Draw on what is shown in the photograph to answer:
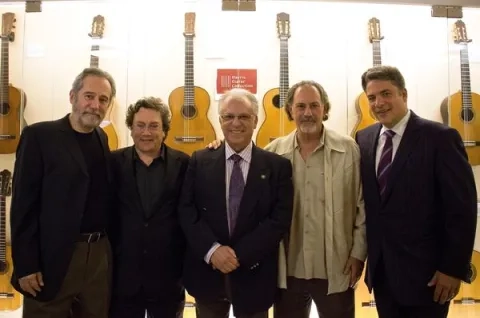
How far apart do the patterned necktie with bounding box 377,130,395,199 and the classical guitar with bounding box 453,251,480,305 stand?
1.39 metres

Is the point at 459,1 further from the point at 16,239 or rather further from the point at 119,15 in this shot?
the point at 16,239

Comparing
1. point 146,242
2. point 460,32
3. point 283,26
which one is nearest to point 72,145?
point 146,242

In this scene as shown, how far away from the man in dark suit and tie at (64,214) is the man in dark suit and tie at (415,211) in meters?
1.22

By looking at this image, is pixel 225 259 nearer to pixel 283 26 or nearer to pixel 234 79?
pixel 234 79

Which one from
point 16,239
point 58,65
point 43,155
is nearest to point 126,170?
point 43,155

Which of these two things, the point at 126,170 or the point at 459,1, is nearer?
the point at 126,170

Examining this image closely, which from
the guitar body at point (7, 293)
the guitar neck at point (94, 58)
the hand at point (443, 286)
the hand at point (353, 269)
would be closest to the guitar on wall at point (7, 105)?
the guitar neck at point (94, 58)

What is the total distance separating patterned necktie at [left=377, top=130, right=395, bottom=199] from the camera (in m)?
1.79

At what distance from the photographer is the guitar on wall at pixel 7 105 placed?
280 centimetres

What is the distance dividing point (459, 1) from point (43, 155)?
2476 mm

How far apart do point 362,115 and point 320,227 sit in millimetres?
1250

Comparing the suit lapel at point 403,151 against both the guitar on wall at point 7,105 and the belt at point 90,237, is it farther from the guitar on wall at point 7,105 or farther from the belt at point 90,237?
the guitar on wall at point 7,105

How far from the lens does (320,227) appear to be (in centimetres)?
184

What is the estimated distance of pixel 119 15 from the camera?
3.05m
